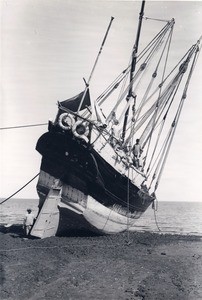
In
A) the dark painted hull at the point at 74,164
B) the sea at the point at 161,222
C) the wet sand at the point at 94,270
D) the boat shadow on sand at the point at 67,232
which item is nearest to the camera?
the wet sand at the point at 94,270

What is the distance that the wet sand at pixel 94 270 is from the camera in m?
7.67

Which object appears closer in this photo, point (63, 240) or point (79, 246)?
point (79, 246)

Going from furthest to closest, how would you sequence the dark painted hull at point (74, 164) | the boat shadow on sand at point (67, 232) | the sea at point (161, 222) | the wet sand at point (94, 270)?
the sea at point (161, 222) → the boat shadow on sand at point (67, 232) → the dark painted hull at point (74, 164) → the wet sand at point (94, 270)

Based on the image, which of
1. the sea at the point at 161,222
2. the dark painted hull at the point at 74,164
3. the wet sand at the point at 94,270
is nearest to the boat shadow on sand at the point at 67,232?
the wet sand at the point at 94,270

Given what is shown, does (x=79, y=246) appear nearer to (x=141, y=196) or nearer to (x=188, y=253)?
(x=188, y=253)

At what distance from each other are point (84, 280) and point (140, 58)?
15.8 m

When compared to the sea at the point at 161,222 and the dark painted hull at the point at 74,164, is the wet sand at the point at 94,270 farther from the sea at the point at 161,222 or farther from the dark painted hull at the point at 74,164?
the sea at the point at 161,222

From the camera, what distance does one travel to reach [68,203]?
14.7 m

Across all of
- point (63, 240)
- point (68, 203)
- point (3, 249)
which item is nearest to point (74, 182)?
point (68, 203)

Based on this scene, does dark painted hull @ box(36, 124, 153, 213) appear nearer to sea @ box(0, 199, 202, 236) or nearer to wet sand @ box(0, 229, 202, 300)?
wet sand @ box(0, 229, 202, 300)

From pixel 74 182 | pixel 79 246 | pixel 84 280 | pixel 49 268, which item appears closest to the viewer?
pixel 84 280

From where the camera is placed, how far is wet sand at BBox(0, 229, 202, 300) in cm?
767

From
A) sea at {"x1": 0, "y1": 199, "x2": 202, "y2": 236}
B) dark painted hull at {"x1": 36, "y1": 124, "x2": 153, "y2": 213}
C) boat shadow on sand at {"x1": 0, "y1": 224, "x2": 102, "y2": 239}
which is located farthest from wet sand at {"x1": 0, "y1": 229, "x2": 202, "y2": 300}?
sea at {"x1": 0, "y1": 199, "x2": 202, "y2": 236}

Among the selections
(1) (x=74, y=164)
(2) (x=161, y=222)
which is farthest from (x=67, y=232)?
(2) (x=161, y=222)
